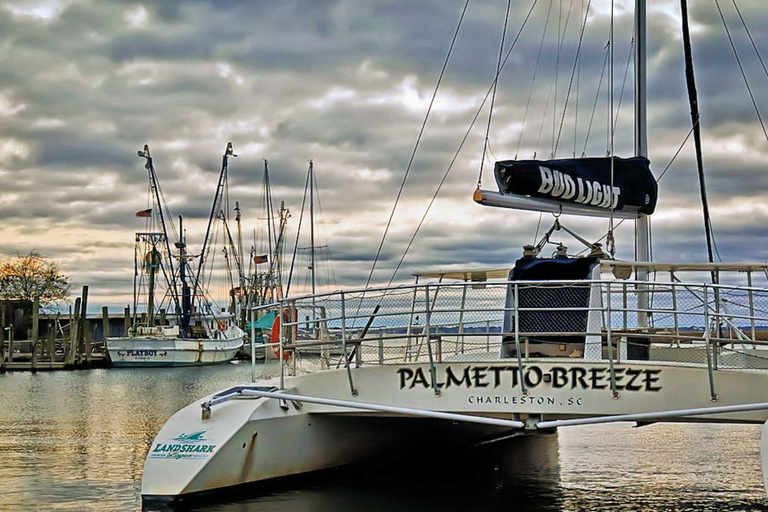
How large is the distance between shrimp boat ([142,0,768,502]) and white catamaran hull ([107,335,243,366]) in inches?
2104

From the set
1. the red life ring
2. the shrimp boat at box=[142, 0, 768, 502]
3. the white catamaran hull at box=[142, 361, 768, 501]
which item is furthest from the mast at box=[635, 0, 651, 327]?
the red life ring

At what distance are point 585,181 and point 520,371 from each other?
4.43 m

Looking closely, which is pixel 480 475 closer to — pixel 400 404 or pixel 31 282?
pixel 400 404

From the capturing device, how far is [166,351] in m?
A: 69.5

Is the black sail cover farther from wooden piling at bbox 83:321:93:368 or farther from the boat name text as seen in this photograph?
wooden piling at bbox 83:321:93:368

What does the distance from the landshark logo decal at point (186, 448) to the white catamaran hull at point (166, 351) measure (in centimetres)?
5616

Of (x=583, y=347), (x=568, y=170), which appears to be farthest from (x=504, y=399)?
(x=568, y=170)

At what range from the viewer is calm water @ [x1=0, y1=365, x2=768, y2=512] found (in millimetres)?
13539

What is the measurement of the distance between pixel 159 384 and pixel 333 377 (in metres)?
38.3

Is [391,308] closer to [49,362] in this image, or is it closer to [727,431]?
[727,431]

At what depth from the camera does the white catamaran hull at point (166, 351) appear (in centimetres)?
6706

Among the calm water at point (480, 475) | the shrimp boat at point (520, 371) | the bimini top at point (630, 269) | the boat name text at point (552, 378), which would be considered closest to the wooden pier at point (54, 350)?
the calm water at point (480, 475)

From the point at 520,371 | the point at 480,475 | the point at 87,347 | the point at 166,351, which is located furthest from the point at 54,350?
the point at 520,371

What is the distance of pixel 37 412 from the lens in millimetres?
31422
